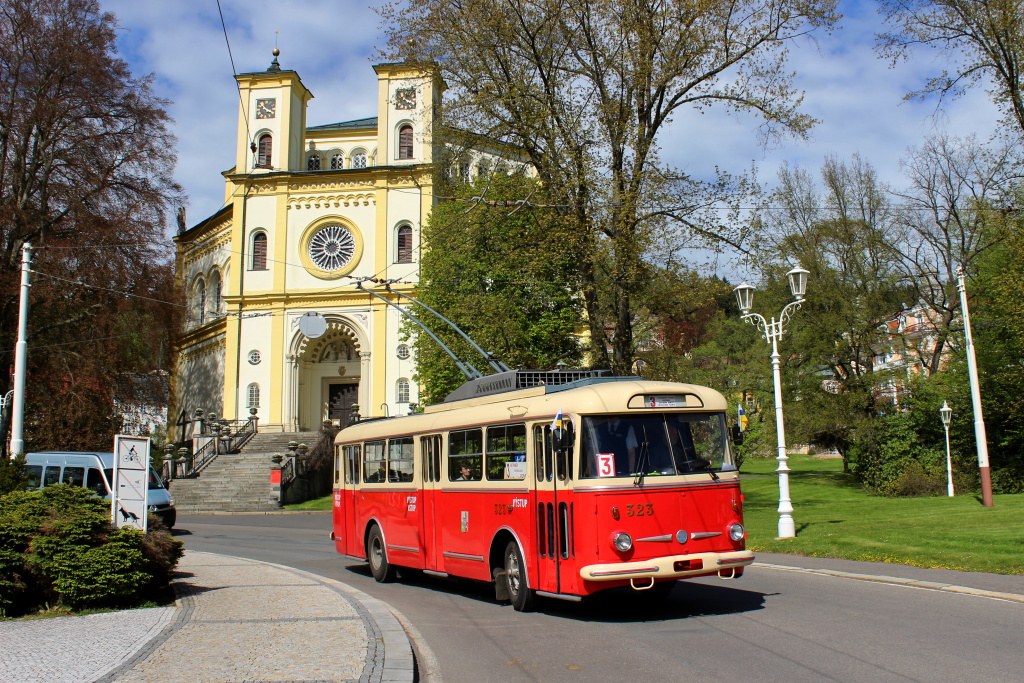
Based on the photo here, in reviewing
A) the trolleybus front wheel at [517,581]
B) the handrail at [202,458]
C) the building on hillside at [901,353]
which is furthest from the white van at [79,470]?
the building on hillside at [901,353]

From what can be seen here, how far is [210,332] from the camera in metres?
52.9

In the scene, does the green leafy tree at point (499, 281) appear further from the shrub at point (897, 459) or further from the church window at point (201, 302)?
the church window at point (201, 302)

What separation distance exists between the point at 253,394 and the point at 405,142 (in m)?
15.8

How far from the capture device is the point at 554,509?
1026 centimetres

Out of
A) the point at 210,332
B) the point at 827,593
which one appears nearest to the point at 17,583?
the point at 827,593

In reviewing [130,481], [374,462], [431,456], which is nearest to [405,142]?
[374,462]

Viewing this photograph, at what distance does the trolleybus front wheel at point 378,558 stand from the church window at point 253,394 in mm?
34460

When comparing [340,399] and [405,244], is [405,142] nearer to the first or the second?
[405,244]

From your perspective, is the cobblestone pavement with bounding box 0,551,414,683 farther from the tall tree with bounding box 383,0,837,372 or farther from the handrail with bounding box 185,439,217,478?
the handrail with bounding box 185,439,217,478

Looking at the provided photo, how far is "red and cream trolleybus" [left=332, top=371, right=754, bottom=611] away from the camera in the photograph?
9789 millimetres

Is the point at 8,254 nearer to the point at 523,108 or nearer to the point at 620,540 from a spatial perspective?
the point at 523,108

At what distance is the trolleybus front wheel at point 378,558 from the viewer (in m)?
15.0

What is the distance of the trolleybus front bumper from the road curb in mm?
3017

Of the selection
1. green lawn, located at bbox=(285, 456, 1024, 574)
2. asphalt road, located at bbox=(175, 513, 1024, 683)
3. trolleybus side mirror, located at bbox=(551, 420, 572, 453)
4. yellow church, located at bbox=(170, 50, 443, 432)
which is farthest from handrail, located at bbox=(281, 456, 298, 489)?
trolleybus side mirror, located at bbox=(551, 420, 572, 453)
